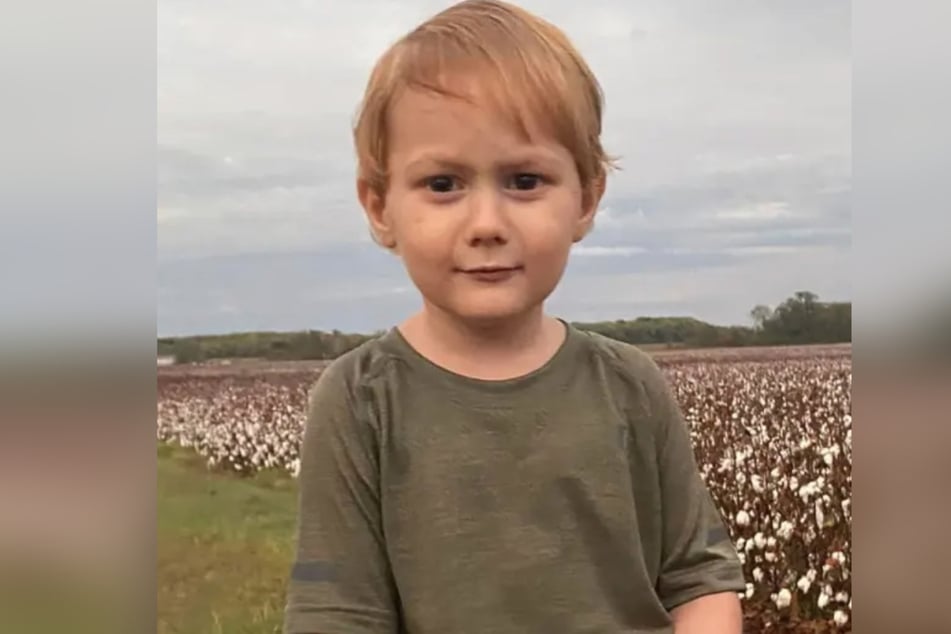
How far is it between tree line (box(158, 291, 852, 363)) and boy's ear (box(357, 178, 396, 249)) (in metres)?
0.16

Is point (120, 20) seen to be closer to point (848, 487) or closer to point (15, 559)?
point (15, 559)

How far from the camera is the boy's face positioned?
3.39 ft

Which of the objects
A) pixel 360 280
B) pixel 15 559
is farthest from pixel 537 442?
pixel 15 559

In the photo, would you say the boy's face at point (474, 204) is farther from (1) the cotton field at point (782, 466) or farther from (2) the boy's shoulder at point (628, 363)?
(1) the cotton field at point (782, 466)

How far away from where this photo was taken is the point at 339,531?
1.05 meters

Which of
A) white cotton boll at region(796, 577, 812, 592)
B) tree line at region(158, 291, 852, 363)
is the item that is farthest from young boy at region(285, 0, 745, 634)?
white cotton boll at region(796, 577, 812, 592)

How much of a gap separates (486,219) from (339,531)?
31 centimetres

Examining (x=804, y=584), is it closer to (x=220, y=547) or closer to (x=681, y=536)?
(x=681, y=536)

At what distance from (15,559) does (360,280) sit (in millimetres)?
434

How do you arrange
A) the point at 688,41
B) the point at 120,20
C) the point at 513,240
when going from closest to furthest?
the point at 513,240, the point at 120,20, the point at 688,41

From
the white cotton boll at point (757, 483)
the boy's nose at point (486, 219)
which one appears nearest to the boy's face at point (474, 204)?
the boy's nose at point (486, 219)

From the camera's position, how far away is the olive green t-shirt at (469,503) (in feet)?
3.47

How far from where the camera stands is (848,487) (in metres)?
1.36

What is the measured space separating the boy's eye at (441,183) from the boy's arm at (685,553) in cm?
29
